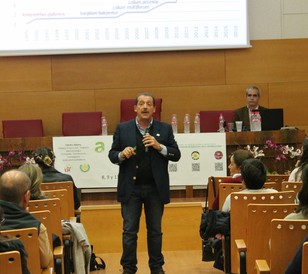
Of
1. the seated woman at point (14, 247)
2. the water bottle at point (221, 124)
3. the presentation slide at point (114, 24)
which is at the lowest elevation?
the seated woman at point (14, 247)

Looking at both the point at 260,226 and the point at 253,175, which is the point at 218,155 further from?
the point at 260,226

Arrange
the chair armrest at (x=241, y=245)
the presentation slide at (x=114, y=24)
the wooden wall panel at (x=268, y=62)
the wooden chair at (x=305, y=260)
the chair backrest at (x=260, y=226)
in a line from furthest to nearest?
the wooden wall panel at (x=268, y=62) < the presentation slide at (x=114, y=24) < the chair armrest at (x=241, y=245) < the chair backrest at (x=260, y=226) < the wooden chair at (x=305, y=260)

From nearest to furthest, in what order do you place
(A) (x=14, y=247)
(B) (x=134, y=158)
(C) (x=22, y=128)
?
1. (A) (x=14, y=247)
2. (B) (x=134, y=158)
3. (C) (x=22, y=128)

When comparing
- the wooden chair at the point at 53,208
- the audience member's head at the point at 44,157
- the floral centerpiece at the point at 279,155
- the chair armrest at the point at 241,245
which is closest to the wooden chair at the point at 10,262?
the wooden chair at the point at 53,208

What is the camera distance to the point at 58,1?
8.40m

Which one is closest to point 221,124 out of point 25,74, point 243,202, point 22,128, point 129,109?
point 129,109

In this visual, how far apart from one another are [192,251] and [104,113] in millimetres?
3109

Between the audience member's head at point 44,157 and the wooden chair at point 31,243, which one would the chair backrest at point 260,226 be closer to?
the wooden chair at point 31,243

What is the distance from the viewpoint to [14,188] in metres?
3.11

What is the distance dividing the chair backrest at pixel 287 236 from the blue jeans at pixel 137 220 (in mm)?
2085

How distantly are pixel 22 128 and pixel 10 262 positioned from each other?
19.0ft

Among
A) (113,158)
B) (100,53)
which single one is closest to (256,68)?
(100,53)

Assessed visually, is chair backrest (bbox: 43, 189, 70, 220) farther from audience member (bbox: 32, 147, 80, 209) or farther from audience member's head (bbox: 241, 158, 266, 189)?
audience member's head (bbox: 241, 158, 266, 189)

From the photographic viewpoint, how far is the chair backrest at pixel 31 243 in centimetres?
290
